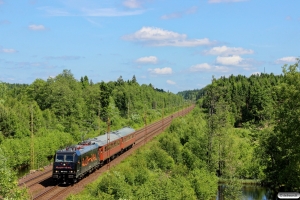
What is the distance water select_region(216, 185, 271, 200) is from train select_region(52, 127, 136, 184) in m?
15.9

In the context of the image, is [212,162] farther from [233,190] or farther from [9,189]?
[9,189]

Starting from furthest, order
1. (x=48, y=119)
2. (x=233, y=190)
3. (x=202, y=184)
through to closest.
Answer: (x=48, y=119) → (x=202, y=184) → (x=233, y=190)

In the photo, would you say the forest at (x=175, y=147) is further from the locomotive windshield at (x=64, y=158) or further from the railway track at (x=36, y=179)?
the locomotive windshield at (x=64, y=158)

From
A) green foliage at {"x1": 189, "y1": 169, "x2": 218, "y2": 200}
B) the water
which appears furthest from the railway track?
the water

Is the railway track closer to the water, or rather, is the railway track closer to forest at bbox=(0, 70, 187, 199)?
forest at bbox=(0, 70, 187, 199)

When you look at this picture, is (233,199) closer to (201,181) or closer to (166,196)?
(201,181)

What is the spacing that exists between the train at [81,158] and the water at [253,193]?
15.9 meters

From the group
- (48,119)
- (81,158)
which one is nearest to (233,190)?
(81,158)

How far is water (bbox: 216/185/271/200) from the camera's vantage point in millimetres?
49469

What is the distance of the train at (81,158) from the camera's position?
36.2 meters

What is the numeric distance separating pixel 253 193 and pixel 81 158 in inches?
1044

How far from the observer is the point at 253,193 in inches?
2047

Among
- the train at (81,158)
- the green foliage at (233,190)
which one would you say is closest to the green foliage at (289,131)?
the green foliage at (233,190)

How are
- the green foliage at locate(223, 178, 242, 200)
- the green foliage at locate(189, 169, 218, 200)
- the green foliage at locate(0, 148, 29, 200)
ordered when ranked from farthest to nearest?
the green foliage at locate(189, 169, 218, 200)
the green foliage at locate(223, 178, 242, 200)
the green foliage at locate(0, 148, 29, 200)
